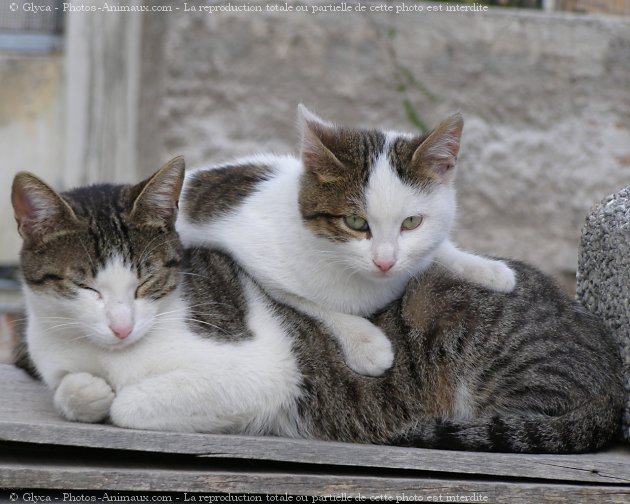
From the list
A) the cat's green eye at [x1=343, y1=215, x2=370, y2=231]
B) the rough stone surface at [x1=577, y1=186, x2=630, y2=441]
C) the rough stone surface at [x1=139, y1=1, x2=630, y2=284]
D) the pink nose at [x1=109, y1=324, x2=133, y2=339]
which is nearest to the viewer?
the pink nose at [x1=109, y1=324, x2=133, y2=339]

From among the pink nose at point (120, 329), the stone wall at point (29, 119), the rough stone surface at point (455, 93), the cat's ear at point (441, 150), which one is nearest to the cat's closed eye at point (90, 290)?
the pink nose at point (120, 329)

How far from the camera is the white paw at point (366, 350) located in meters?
2.79

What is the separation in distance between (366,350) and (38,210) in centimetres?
106

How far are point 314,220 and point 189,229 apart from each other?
51cm

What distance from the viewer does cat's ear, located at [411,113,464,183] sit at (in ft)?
9.71

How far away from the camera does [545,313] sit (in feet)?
9.66

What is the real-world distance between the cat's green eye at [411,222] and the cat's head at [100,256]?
718mm

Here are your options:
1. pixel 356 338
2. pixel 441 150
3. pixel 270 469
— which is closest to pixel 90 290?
pixel 270 469

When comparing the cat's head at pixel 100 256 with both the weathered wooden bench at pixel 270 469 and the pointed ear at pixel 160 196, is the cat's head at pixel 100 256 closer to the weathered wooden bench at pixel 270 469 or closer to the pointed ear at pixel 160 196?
the pointed ear at pixel 160 196

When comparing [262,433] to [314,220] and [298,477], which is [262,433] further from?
[314,220]

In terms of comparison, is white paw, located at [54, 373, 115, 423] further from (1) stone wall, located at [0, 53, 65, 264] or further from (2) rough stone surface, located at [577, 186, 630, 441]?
(1) stone wall, located at [0, 53, 65, 264]

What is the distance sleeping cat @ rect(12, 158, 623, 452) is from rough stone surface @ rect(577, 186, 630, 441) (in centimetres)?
7

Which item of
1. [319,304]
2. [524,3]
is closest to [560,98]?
[524,3]

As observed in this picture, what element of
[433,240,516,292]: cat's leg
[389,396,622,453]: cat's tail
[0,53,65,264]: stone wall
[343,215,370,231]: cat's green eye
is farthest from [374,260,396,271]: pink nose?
[0,53,65,264]: stone wall
